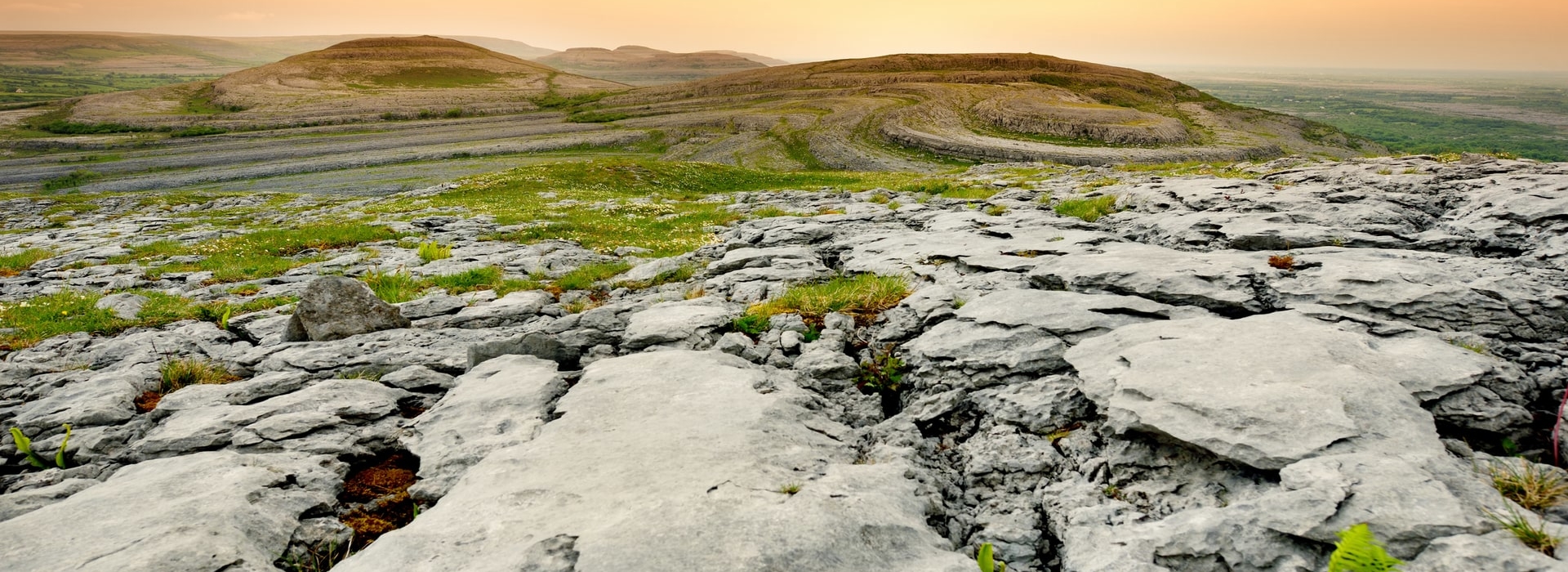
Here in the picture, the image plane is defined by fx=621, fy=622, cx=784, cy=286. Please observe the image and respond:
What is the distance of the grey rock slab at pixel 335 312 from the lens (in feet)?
32.1

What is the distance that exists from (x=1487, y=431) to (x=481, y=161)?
236ft

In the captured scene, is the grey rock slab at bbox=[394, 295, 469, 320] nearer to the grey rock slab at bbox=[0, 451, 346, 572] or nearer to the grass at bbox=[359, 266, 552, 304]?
the grass at bbox=[359, 266, 552, 304]

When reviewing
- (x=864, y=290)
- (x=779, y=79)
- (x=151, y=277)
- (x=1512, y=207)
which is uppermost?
(x=779, y=79)

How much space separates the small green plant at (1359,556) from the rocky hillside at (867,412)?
308mm

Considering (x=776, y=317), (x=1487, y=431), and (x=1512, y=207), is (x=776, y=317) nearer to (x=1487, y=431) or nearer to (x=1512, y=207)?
(x=1487, y=431)

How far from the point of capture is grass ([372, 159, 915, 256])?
21219 millimetres

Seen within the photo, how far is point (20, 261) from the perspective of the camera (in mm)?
18812

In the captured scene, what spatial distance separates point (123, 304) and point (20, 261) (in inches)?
461

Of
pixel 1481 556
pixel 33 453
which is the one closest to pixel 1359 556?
pixel 1481 556

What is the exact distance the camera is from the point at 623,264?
1573cm

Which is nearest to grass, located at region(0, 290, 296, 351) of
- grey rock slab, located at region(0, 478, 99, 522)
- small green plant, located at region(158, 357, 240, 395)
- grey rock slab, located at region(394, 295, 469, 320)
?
small green plant, located at region(158, 357, 240, 395)

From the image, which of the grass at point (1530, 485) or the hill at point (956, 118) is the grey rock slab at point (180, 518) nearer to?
the grass at point (1530, 485)

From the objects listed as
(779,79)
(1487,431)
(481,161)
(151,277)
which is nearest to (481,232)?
(151,277)

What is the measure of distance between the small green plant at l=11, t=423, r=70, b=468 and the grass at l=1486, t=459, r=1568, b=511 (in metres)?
12.0
